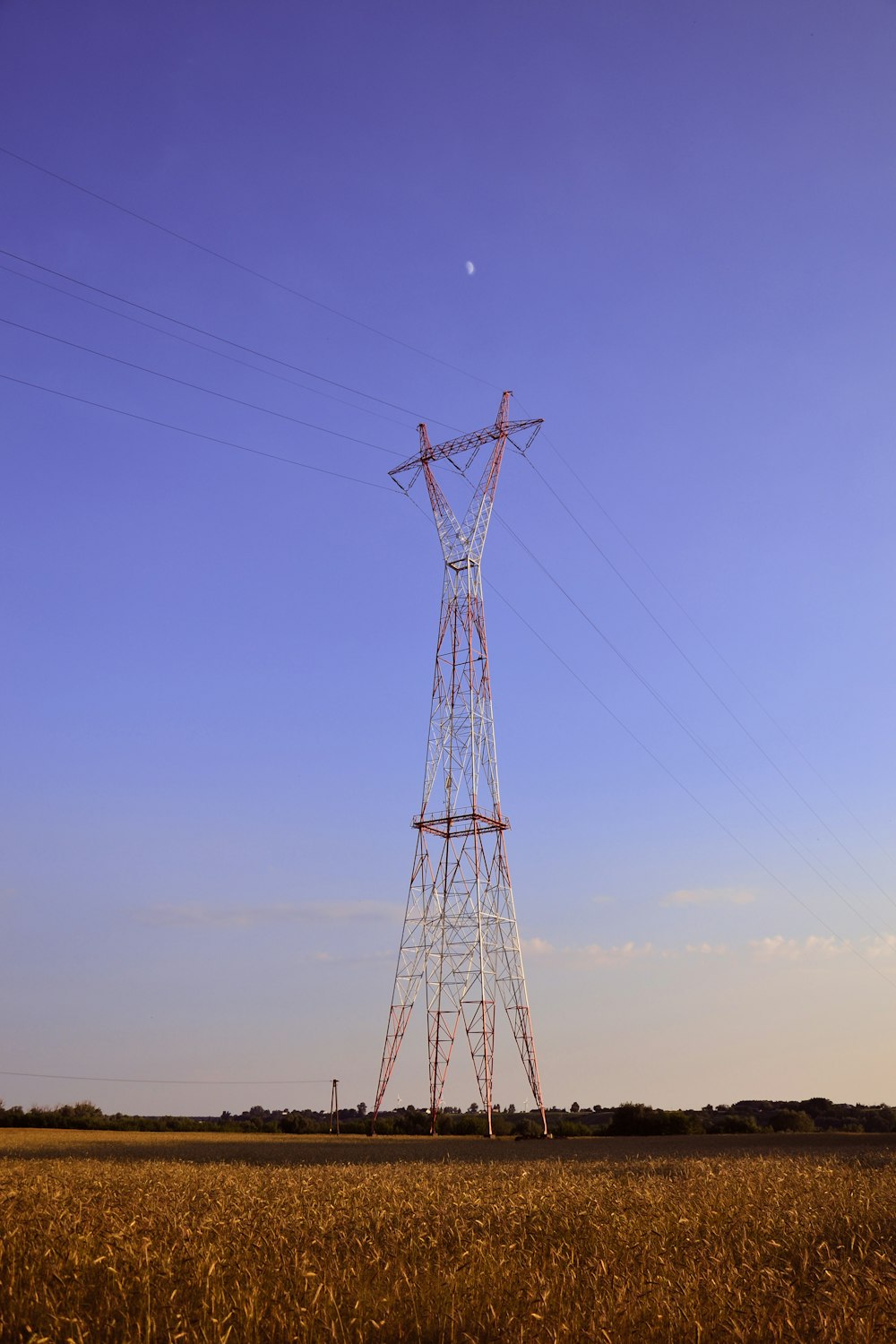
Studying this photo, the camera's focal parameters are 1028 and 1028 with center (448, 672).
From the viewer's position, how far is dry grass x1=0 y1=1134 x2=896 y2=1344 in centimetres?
643

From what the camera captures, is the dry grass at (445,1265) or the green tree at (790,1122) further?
the green tree at (790,1122)

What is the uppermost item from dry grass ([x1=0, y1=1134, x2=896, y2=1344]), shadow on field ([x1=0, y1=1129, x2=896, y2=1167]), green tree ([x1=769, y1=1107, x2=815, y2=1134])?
green tree ([x1=769, y1=1107, x2=815, y2=1134])

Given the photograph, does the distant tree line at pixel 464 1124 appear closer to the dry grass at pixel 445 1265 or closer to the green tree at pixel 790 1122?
the green tree at pixel 790 1122

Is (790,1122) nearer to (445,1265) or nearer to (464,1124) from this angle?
(464,1124)

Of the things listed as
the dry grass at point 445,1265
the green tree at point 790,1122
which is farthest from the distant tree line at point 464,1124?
the dry grass at point 445,1265

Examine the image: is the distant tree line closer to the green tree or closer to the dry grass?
the green tree

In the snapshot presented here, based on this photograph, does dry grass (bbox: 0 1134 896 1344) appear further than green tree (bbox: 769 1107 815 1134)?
No

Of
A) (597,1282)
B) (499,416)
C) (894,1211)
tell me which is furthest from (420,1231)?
(499,416)

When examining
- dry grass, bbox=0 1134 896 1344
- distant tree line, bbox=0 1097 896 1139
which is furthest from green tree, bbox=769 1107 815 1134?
dry grass, bbox=0 1134 896 1344

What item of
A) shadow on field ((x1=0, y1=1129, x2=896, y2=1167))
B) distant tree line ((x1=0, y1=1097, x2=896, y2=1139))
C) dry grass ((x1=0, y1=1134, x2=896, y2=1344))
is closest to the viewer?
dry grass ((x1=0, y1=1134, x2=896, y2=1344))

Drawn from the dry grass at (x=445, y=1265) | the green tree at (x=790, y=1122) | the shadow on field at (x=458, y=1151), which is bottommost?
the dry grass at (x=445, y=1265)

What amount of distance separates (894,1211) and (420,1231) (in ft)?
19.3

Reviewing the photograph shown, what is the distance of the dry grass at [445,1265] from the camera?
6434mm

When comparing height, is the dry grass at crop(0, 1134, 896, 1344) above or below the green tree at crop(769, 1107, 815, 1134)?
below
